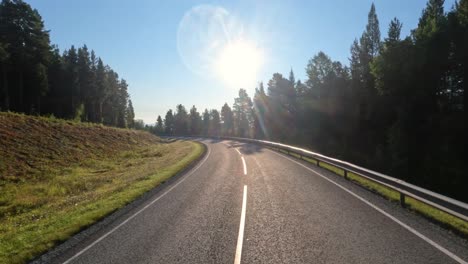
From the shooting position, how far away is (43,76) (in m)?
45.9

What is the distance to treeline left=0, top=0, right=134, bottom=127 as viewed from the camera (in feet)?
127

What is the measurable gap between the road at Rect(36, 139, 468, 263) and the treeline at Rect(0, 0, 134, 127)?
34429 millimetres

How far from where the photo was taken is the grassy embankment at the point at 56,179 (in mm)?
8570

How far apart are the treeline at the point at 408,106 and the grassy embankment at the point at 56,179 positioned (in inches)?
826

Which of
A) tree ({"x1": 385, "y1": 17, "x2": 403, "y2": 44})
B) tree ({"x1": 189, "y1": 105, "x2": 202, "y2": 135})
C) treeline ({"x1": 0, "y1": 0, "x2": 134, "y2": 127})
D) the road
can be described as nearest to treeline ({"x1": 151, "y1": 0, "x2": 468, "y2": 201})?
tree ({"x1": 385, "y1": 17, "x2": 403, "y2": 44})

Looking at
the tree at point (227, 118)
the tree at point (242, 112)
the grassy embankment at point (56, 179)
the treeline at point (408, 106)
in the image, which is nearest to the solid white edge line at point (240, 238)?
the grassy embankment at point (56, 179)

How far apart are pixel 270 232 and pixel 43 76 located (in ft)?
167

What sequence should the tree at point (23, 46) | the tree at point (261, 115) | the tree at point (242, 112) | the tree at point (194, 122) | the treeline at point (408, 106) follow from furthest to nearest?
the tree at point (194, 122) < the tree at point (242, 112) < the tree at point (261, 115) < the tree at point (23, 46) < the treeline at point (408, 106)

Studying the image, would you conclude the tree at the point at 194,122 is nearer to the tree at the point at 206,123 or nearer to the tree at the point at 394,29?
the tree at the point at 206,123

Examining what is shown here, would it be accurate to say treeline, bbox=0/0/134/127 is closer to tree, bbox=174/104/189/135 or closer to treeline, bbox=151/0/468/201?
tree, bbox=174/104/189/135

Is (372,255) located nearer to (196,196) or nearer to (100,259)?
(100,259)

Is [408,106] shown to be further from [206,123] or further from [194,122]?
[206,123]

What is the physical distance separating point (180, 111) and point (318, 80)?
7584 cm

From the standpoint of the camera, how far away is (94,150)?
1155 inches
